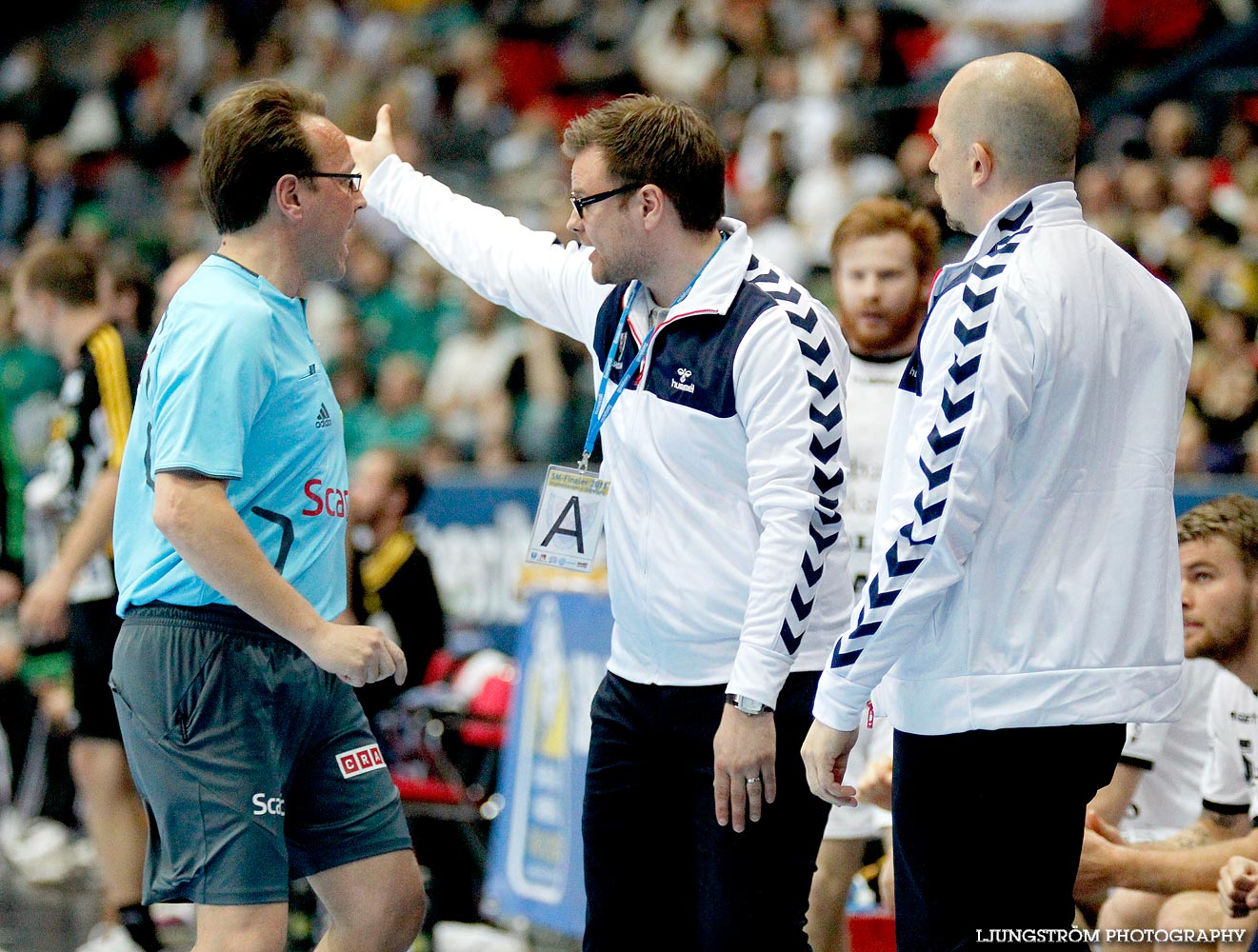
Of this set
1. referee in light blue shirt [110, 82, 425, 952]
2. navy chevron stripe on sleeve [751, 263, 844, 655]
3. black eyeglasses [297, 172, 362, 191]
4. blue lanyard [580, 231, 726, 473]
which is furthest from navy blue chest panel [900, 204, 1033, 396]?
black eyeglasses [297, 172, 362, 191]

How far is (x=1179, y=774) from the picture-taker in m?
4.29

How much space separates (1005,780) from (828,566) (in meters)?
0.73

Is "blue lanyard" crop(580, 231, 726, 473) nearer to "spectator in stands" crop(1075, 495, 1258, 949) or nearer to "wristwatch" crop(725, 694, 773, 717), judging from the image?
"wristwatch" crop(725, 694, 773, 717)

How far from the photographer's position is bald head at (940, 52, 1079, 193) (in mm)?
2793

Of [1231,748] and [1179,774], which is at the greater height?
[1231,748]

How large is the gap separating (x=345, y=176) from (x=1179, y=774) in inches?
109

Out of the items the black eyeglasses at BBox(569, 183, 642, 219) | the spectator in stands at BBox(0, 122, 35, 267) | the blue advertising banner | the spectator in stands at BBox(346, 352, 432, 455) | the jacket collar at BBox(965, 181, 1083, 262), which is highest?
the spectator in stands at BBox(0, 122, 35, 267)

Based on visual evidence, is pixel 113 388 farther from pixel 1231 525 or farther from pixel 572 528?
pixel 1231 525

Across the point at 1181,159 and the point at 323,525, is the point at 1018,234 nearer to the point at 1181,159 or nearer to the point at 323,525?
the point at 323,525

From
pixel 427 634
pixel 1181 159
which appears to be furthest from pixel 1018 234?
pixel 1181 159

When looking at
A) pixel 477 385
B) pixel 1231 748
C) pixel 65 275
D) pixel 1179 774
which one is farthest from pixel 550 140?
pixel 1231 748

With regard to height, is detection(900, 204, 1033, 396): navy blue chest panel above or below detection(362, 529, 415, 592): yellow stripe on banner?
above

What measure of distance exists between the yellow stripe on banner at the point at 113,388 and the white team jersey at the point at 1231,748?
360 centimetres

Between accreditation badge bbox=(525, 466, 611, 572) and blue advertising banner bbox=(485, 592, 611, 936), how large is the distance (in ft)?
6.66
